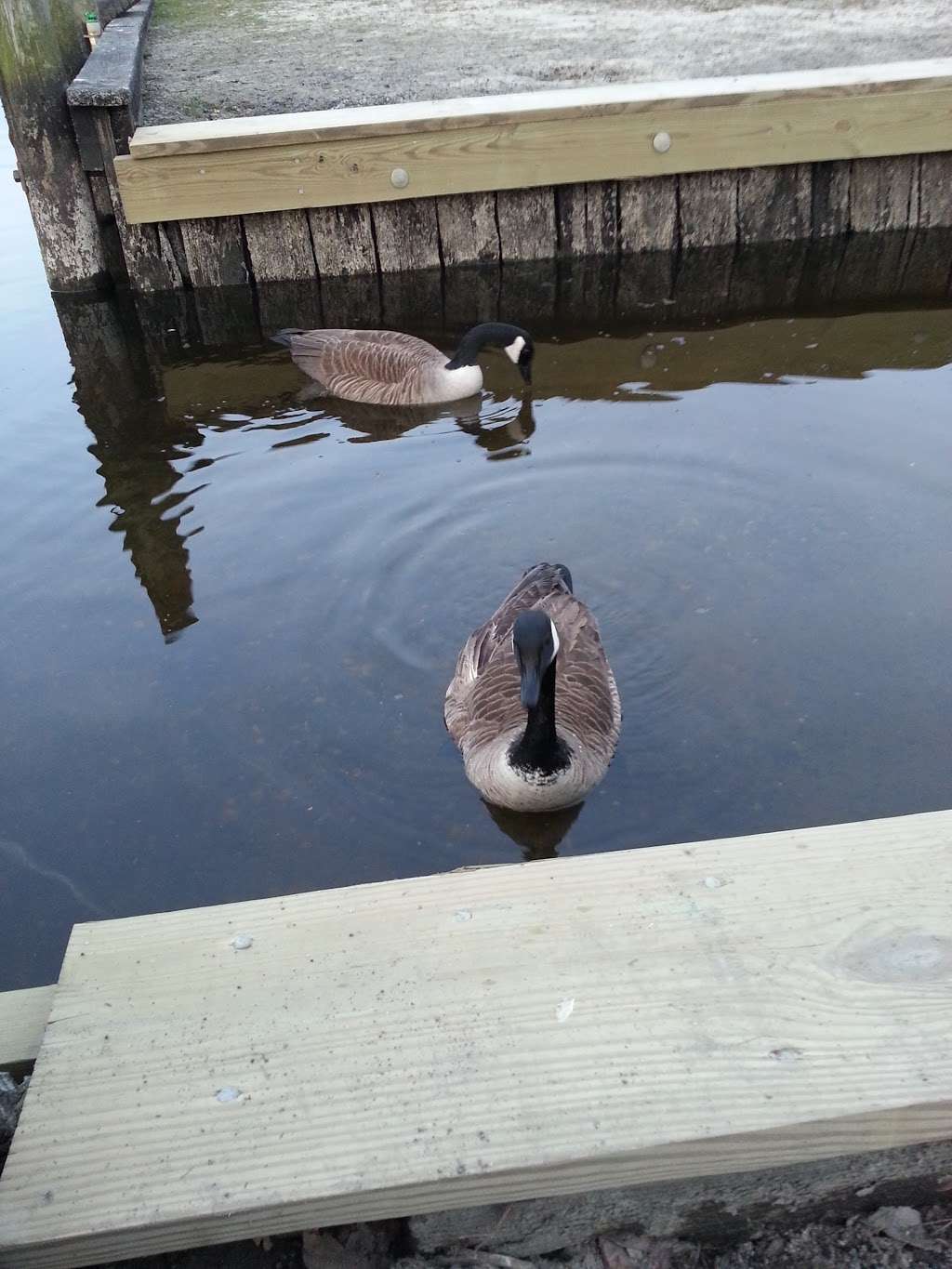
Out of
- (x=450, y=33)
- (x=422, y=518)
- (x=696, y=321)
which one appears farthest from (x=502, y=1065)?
(x=450, y=33)

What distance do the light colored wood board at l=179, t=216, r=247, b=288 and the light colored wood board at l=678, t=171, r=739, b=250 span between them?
3621mm

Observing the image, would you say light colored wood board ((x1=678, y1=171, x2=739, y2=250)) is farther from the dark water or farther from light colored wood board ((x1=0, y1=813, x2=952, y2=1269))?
light colored wood board ((x1=0, y1=813, x2=952, y2=1269))

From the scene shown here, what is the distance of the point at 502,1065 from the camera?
1811 mm

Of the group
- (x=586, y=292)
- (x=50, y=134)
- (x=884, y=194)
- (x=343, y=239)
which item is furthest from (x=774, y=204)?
(x=50, y=134)

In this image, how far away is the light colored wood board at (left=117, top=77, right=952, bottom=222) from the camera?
8.11 m

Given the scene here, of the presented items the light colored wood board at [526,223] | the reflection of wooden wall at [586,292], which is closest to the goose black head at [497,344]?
the reflection of wooden wall at [586,292]

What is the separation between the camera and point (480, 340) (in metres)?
7.63

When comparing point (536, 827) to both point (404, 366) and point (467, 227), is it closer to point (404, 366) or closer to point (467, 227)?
point (404, 366)

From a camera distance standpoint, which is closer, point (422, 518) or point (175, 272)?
point (422, 518)

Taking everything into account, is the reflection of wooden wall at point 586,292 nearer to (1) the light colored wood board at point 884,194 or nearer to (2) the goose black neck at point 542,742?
(1) the light colored wood board at point 884,194

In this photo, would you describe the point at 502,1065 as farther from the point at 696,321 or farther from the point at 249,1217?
the point at 696,321

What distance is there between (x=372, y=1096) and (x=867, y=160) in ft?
29.6

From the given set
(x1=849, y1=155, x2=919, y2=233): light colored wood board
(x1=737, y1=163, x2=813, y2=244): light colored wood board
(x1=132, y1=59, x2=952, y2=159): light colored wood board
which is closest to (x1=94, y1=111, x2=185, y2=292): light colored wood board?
(x1=132, y1=59, x2=952, y2=159): light colored wood board

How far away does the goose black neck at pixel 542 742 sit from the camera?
3.96 metres
